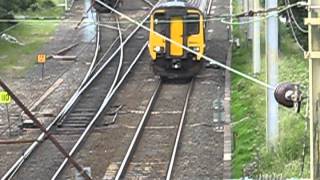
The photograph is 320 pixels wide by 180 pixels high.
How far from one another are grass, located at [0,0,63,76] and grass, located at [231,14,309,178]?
24.4 feet

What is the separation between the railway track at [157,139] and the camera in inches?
617

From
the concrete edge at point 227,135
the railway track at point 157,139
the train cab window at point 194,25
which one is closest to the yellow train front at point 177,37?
the train cab window at point 194,25

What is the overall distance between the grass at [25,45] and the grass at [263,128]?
7425 mm

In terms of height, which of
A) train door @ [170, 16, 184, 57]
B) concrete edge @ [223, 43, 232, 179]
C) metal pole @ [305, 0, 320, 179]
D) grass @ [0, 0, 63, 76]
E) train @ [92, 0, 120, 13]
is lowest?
grass @ [0, 0, 63, 76]

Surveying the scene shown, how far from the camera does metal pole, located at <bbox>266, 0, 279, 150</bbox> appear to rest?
1572cm

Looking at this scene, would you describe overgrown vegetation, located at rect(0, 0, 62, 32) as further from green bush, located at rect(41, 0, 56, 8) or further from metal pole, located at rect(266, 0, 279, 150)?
metal pole, located at rect(266, 0, 279, 150)

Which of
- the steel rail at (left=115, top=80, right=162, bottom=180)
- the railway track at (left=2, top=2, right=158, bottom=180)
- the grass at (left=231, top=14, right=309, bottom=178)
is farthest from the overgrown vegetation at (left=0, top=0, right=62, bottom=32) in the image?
the grass at (left=231, top=14, right=309, bottom=178)

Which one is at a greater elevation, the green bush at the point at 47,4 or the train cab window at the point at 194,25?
the train cab window at the point at 194,25

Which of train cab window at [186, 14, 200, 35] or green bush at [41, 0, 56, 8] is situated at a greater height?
train cab window at [186, 14, 200, 35]

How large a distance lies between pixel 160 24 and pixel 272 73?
28.4 ft

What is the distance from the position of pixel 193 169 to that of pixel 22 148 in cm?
393

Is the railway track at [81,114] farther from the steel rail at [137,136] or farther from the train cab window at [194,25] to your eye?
the train cab window at [194,25]

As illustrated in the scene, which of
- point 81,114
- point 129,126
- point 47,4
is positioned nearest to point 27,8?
point 47,4

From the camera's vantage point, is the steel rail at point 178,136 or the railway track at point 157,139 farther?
the railway track at point 157,139
